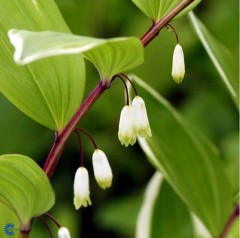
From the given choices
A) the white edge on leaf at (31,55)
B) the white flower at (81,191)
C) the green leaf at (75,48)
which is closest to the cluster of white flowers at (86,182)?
the white flower at (81,191)

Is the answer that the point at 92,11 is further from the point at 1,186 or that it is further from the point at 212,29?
the point at 1,186

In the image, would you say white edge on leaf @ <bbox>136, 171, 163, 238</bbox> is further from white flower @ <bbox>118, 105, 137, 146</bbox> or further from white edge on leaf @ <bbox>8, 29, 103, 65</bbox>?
white edge on leaf @ <bbox>8, 29, 103, 65</bbox>

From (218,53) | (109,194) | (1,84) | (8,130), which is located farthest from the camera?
(109,194)

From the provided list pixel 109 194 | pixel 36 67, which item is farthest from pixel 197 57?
pixel 36 67

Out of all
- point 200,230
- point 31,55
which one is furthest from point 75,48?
point 200,230

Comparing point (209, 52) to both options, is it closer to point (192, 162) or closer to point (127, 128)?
point (192, 162)

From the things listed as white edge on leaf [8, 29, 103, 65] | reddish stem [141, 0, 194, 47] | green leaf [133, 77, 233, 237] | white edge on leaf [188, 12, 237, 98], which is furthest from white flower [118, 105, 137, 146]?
green leaf [133, 77, 233, 237]
